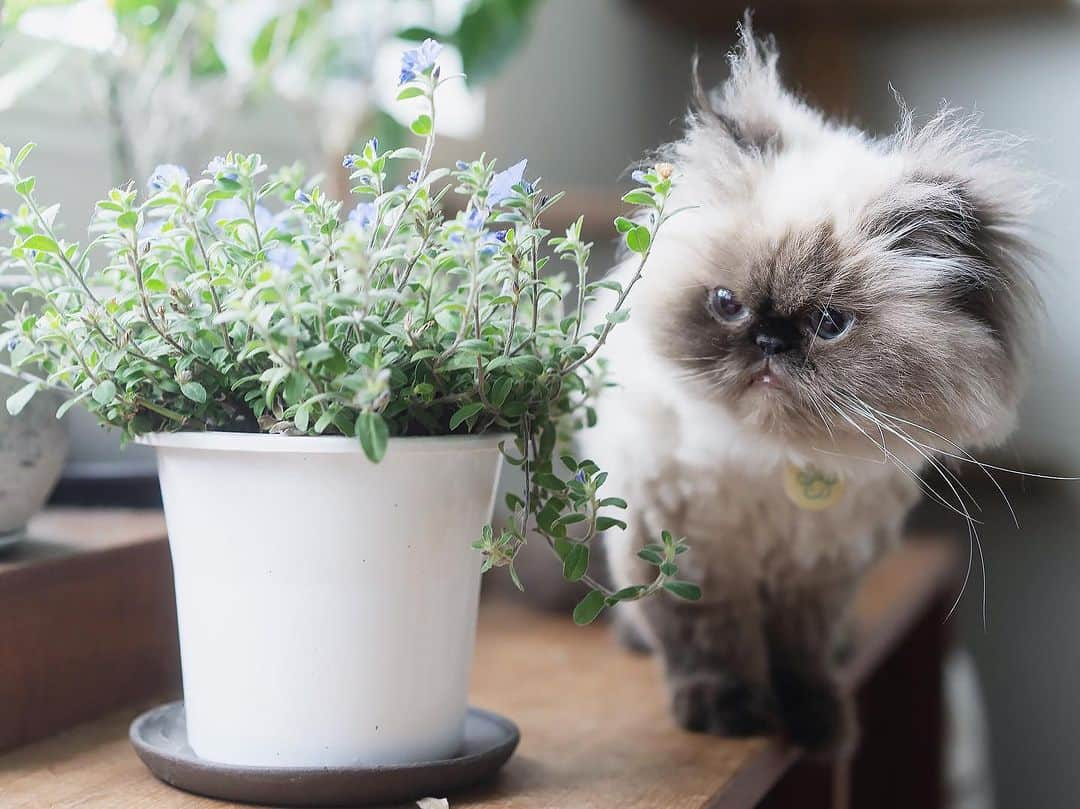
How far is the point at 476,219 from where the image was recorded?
0.66m

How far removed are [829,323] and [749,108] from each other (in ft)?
0.77

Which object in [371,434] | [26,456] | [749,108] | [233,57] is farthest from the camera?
[233,57]

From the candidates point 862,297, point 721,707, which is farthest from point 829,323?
point 721,707

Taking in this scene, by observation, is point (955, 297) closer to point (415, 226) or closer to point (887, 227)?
point (887, 227)

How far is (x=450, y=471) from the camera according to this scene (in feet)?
2.31

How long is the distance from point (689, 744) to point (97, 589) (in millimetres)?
521

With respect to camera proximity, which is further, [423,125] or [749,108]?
[749,108]

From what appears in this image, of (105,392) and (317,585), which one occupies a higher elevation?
(105,392)

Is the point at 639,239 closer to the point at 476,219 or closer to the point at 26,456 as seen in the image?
the point at 476,219

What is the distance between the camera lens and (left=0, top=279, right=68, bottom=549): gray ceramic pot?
2.63 feet

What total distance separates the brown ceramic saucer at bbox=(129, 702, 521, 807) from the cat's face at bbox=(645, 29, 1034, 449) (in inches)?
13.6

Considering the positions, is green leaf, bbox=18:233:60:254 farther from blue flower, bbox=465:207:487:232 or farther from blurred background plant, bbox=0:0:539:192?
blurred background plant, bbox=0:0:539:192

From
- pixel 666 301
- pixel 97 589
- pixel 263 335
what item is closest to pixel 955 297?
pixel 666 301

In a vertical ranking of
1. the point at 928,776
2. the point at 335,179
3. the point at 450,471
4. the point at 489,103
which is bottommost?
the point at 928,776
